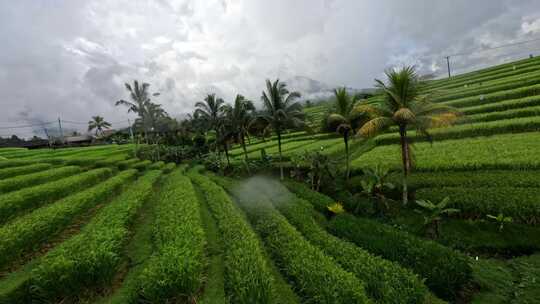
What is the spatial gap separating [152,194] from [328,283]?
12.5 metres

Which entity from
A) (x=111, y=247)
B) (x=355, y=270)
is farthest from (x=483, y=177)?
(x=111, y=247)

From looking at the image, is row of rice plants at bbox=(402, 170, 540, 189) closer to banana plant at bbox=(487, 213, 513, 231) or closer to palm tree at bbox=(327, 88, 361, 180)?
banana plant at bbox=(487, 213, 513, 231)

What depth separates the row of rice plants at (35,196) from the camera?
982 centimetres

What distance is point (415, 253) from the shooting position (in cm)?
727

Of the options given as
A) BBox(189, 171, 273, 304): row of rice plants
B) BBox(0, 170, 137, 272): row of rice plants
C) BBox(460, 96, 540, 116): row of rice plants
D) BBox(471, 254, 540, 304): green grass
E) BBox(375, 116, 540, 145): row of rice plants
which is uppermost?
BBox(460, 96, 540, 116): row of rice plants

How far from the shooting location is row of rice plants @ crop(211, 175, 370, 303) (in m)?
5.31

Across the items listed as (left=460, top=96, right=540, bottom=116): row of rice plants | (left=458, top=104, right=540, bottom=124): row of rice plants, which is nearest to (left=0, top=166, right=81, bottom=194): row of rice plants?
(left=458, top=104, right=540, bottom=124): row of rice plants

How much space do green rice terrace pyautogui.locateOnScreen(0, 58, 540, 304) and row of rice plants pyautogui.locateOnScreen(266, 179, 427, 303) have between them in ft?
0.12

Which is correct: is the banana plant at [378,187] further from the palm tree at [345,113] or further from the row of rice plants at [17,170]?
the row of rice plants at [17,170]

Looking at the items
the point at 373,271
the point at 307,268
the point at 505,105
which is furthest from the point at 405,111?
the point at 505,105

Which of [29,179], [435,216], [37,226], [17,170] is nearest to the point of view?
[37,226]

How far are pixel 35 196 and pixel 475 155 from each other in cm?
2081

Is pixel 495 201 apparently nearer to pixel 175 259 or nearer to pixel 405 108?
pixel 405 108

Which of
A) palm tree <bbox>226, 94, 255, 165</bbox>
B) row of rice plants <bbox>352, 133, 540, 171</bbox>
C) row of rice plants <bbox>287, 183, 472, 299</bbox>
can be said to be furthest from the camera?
palm tree <bbox>226, 94, 255, 165</bbox>
